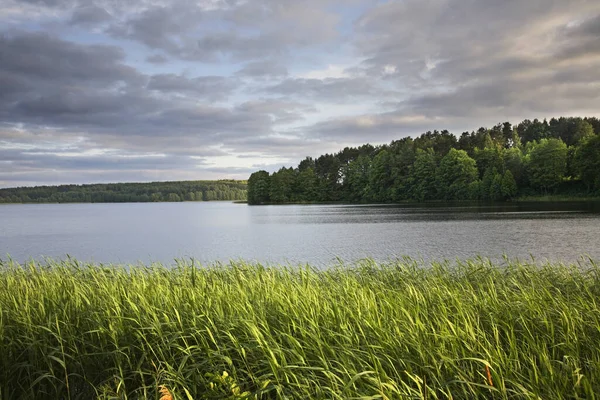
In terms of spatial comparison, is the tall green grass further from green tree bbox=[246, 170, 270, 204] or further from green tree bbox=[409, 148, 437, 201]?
green tree bbox=[246, 170, 270, 204]

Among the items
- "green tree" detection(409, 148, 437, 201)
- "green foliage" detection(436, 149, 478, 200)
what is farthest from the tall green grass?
"green tree" detection(409, 148, 437, 201)

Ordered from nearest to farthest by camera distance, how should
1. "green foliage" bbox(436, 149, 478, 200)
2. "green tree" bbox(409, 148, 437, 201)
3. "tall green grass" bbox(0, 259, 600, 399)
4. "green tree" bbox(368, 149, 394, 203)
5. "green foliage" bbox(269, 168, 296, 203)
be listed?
"tall green grass" bbox(0, 259, 600, 399)
"green foliage" bbox(436, 149, 478, 200)
"green tree" bbox(409, 148, 437, 201)
"green tree" bbox(368, 149, 394, 203)
"green foliage" bbox(269, 168, 296, 203)

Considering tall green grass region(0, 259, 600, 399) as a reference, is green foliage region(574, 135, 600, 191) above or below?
above

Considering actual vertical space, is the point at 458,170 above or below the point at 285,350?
above

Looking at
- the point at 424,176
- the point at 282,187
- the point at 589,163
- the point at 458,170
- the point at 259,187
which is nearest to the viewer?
the point at 589,163

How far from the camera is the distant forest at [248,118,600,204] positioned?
82562 millimetres

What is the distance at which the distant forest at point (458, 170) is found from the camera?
271 ft

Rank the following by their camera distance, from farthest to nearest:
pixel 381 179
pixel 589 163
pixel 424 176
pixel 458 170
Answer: pixel 381 179, pixel 424 176, pixel 458 170, pixel 589 163

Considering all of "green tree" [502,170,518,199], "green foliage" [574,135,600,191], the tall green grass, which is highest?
"green foliage" [574,135,600,191]

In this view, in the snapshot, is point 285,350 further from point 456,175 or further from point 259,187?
point 259,187

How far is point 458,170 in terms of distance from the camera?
9706 centimetres

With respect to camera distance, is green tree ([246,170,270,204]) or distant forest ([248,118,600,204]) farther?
green tree ([246,170,270,204])

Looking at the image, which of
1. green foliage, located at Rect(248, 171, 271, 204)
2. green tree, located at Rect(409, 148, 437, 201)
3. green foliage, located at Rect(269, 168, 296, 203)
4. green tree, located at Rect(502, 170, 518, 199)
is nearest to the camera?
green tree, located at Rect(502, 170, 518, 199)

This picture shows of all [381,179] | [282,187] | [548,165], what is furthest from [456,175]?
[282,187]
